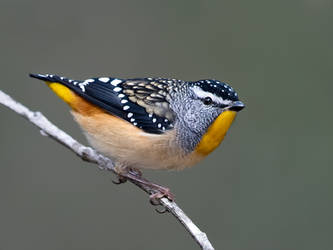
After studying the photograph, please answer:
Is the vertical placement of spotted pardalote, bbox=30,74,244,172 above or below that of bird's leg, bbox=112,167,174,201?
above

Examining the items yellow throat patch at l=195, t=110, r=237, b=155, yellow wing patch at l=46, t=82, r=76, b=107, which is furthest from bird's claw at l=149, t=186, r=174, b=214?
yellow wing patch at l=46, t=82, r=76, b=107

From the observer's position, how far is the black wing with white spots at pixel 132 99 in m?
7.33

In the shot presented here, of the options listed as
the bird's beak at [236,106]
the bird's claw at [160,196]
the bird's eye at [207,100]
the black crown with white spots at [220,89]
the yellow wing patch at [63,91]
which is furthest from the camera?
the yellow wing patch at [63,91]

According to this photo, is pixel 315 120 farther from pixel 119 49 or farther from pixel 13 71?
pixel 13 71

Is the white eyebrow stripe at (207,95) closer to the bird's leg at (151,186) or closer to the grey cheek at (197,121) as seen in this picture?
the grey cheek at (197,121)

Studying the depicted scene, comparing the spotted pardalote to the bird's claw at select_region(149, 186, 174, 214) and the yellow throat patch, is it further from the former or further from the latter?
the bird's claw at select_region(149, 186, 174, 214)

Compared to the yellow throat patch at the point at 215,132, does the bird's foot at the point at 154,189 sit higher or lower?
lower

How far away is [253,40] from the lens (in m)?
11.6

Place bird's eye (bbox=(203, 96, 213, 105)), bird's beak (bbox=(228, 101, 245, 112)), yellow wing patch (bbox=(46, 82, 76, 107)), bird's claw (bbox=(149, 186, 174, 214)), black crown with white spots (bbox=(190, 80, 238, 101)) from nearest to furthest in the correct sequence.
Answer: bird's beak (bbox=(228, 101, 245, 112))
black crown with white spots (bbox=(190, 80, 238, 101))
bird's eye (bbox=(203, 96, 213, 105))
bird's claw (bbox=(149, 186, 174, 214))
yellow wing patch (bbox=(46, 82, 76, 107))

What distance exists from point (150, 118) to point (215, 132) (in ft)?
2.38

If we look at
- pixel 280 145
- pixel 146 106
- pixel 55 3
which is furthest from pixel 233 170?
pixel 55 3

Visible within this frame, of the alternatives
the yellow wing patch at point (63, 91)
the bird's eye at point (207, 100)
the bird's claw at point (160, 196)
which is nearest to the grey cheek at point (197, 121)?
the bird's eye at point (207, 100)

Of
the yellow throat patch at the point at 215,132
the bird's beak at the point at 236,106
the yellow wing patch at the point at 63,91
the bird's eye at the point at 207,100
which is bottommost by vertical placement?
the yellow throat patch at the point at 215,132

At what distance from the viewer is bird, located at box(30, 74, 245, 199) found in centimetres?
713
